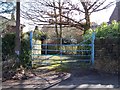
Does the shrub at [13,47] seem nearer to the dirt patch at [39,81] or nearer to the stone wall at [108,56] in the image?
the dirt patch at [39,81]

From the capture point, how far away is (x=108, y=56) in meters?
9.55

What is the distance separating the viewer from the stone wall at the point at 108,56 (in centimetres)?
923

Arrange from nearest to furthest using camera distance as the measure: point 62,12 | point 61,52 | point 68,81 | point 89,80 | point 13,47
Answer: point 68,81, point 89,80, point 13,47, point 61,52, point 62,12

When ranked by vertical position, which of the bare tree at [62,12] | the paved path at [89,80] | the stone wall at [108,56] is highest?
the bare tree at [62,12]

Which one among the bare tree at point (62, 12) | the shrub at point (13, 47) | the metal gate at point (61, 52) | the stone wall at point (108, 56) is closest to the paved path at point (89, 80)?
the stone wall at point (108, 56)

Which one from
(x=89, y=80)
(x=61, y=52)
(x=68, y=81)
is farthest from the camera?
(x=61, y=52)

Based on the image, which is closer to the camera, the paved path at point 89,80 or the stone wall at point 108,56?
the paved path at point 89,80

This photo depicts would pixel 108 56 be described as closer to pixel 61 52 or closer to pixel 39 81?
pixel 61 52

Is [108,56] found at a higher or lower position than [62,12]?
lower

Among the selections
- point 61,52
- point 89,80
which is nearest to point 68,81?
point 89,80

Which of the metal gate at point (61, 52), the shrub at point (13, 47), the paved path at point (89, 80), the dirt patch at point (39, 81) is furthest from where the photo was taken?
the metal gate at point (61, 52)

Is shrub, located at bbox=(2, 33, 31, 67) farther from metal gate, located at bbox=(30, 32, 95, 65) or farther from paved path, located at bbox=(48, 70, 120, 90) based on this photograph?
paved path, located at bbox=(48, 70, 120, 90)

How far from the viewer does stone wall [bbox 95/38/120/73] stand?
30.3 feet

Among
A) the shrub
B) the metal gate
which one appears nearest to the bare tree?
the metal gate
